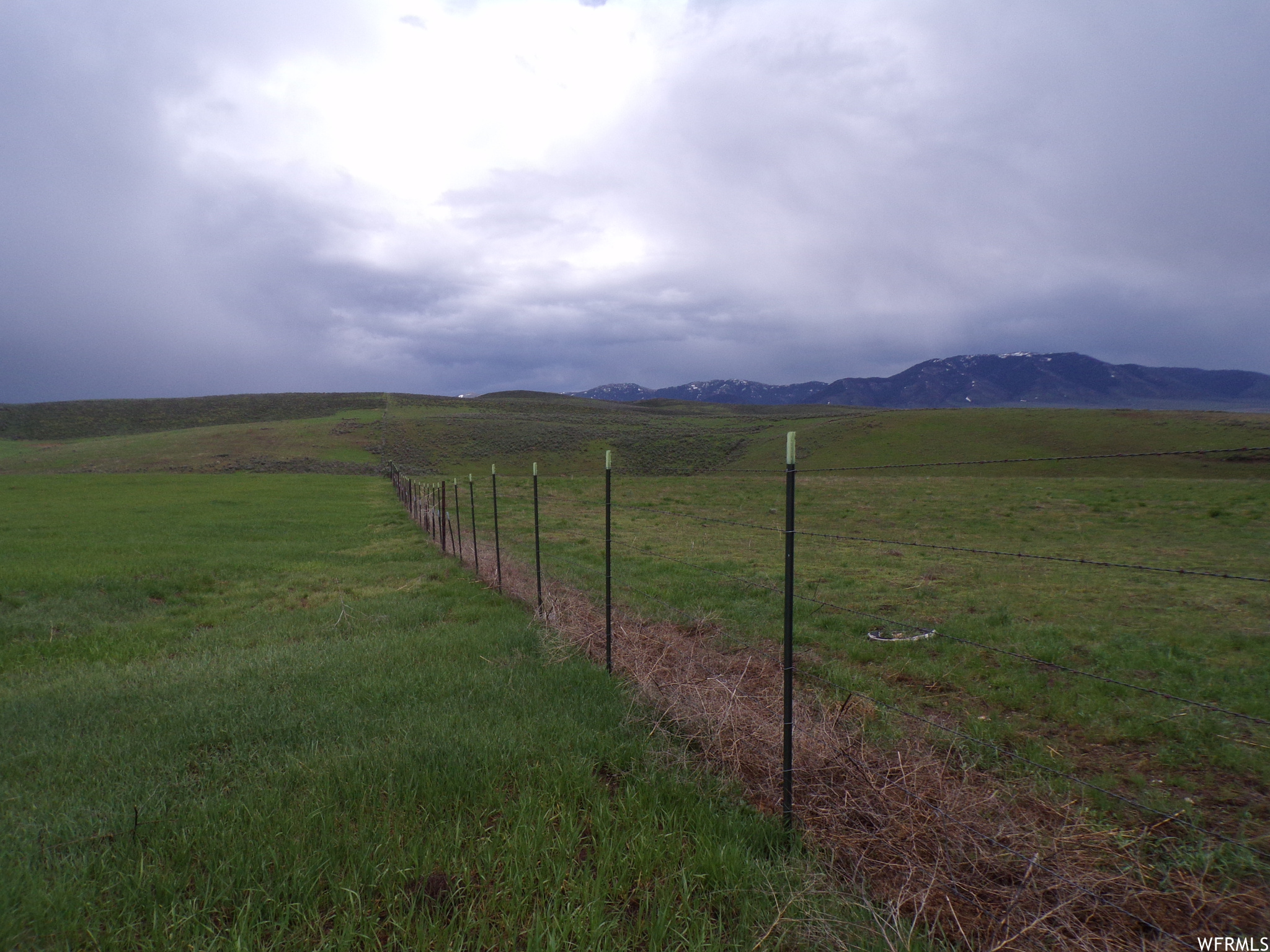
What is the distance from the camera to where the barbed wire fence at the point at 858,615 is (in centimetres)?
304

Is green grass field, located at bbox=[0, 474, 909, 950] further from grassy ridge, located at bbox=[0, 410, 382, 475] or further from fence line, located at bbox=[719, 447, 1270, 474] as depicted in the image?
grassy ridge, located at bbox=[0, 410, 382, 475]

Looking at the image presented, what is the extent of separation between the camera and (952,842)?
345cm

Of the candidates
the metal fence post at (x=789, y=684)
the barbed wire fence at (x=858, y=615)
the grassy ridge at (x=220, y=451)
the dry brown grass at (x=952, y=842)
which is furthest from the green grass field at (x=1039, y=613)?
the grassy ridge at (x=220, y=451)

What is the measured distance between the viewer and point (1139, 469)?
3991 cm

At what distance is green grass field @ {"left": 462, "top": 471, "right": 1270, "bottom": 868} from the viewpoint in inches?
201

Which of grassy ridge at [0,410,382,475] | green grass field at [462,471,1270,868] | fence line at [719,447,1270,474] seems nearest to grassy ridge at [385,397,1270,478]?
grassy ridge at [0,410,382,475]

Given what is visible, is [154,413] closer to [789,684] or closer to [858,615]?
[858,615]

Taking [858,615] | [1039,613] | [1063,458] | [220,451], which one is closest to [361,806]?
[1063,458]

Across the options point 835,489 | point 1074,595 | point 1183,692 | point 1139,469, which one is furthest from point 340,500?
point 1139,469

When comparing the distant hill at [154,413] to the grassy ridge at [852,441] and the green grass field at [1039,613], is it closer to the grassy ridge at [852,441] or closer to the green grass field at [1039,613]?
A: the grassy ridge at [852,441]

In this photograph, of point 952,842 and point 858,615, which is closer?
point 952,842

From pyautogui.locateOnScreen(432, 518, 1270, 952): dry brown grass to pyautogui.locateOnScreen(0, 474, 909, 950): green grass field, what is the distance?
361 millimetres

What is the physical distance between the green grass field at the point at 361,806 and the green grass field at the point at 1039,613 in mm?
2134

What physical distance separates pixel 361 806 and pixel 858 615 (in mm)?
7507
